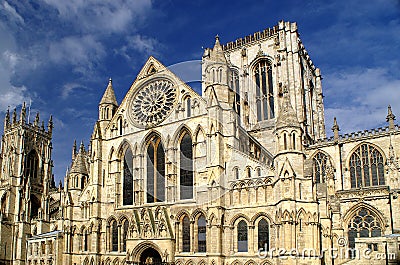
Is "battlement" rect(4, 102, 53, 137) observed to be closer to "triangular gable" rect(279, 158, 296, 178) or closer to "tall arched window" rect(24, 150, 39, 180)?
Answer: "tall arched window" rect(24, 150, 39, 180)

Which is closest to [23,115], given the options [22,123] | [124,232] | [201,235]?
[22,123]

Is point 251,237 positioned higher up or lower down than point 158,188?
lower down

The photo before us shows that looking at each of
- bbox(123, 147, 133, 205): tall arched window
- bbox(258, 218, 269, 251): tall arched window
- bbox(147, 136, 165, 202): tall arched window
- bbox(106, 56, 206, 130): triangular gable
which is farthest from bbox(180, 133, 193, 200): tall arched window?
bbox(106, 56, 206, 130): triangular gable

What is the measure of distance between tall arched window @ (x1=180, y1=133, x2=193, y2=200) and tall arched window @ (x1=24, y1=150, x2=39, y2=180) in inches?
1418

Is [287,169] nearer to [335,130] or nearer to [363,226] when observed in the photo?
[363,226]

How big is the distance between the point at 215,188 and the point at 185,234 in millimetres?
5166

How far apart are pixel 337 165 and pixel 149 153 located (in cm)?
2098

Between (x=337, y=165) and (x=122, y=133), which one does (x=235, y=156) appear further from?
(x=337, y=165)

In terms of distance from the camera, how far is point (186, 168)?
118ft

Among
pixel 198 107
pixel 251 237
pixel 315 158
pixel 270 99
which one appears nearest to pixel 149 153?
pixel 198 107

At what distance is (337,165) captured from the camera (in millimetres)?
46188

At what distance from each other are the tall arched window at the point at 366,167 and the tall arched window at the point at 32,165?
4569 centimetres

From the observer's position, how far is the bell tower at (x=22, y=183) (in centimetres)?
5750

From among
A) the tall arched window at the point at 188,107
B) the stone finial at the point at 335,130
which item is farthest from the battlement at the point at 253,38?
the tall arched window at the point at 188,107
